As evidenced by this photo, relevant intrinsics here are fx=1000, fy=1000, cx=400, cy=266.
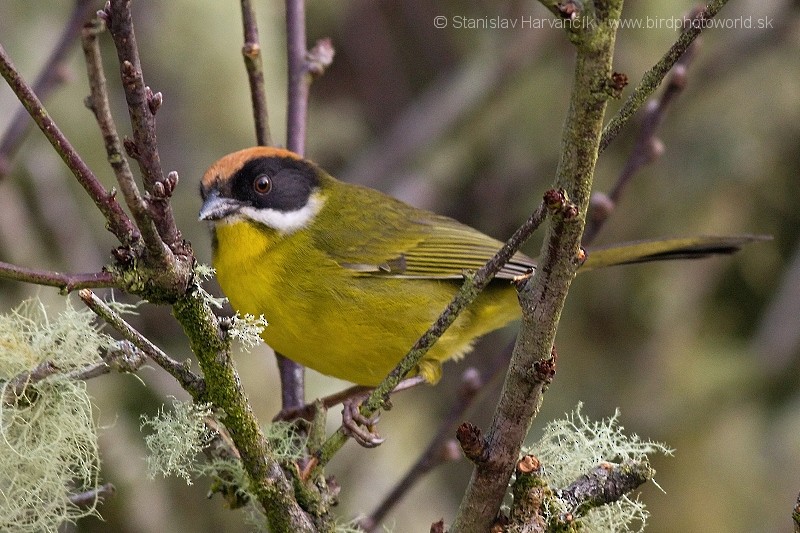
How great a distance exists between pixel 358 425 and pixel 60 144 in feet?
4.19

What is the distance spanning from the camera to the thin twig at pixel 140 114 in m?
1.71

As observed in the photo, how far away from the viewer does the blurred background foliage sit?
5.26 m

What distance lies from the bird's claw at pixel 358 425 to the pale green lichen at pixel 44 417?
63 centimetres

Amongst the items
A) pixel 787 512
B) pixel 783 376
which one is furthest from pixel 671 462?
pixel 783 376

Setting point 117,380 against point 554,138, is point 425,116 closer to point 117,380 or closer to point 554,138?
point 554,138

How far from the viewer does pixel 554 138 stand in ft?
20.2

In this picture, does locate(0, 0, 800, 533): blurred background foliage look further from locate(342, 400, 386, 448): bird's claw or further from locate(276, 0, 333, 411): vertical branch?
locate(342, 400, 386, 448): bird's claw

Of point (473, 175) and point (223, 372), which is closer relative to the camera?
point (223, 372)

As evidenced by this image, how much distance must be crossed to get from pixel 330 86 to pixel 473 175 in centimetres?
149

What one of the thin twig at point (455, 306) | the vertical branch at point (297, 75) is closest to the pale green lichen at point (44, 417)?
the thin twig at point (455, 306)

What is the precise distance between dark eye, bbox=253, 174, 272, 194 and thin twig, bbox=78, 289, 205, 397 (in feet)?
5.92

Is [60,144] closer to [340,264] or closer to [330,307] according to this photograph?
[330,307]

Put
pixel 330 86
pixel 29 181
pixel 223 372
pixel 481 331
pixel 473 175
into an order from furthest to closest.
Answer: pixel 330 86
pixel 473 175
pixel 29 181
pixel 481 331
pixel 223 372

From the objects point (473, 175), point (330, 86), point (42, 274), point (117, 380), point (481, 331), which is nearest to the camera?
point (42, 274)
